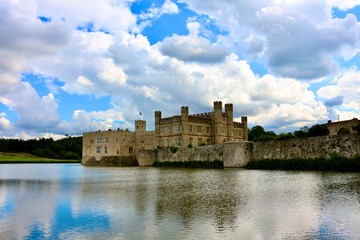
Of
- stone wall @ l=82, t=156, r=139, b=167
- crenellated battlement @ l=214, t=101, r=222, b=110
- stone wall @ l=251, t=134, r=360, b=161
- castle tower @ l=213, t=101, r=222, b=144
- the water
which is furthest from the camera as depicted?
stone wall @ l=82, t=156, r=139, b=167

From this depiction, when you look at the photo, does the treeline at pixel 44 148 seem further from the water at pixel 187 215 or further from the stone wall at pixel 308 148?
the water at pixel 187 215

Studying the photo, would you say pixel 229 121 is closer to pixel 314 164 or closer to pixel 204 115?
pixel 204 115

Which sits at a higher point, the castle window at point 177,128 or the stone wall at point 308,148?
the castle window at point 177,128

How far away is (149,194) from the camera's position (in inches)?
670

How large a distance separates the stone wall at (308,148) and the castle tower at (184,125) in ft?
75.0

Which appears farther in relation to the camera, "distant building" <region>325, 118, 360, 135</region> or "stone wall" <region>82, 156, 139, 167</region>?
"stone wall" <region>82, 156, 139, 167</region>

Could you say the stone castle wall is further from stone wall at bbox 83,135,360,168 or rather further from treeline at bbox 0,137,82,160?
treeline at bbox 0,137,82,160

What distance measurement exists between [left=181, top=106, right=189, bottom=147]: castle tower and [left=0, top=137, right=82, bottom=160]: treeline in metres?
62.4

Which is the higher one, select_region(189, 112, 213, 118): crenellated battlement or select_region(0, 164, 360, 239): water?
select_region(189, 112, 213, 118): crenellated battlement

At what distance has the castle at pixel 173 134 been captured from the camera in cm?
6604

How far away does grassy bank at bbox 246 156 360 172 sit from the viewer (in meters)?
31.2

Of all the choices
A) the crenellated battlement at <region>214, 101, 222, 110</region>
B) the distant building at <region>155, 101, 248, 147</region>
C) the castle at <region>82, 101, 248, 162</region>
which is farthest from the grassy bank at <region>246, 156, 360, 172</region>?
the crenellated battlement at <region>214, 101, 222, 110</region>

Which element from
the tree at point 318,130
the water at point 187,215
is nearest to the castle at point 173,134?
the tree at point 318,130

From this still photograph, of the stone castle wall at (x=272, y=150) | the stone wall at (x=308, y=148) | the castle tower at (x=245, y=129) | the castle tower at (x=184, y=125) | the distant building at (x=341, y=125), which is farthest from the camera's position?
the castle tower at (x=245, y=129)
